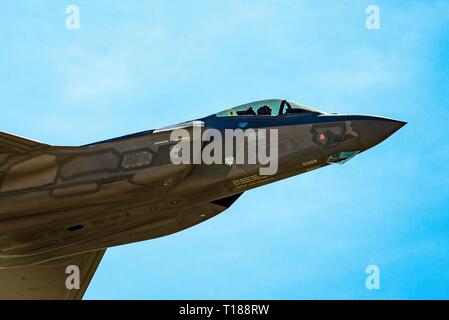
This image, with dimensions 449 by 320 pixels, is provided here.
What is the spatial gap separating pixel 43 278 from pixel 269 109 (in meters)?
11.4

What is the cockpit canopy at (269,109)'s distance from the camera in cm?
2327

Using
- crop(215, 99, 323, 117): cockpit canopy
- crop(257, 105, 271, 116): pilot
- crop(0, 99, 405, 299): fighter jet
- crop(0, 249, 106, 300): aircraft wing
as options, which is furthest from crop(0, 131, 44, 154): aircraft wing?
crop(0, 249, 106, 300): aircraft wing

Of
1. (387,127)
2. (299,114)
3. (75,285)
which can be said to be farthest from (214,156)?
(75,285)

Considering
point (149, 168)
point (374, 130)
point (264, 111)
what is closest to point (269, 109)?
point (264, 111)

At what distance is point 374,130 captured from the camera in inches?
877

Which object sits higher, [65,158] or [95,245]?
[65,158]

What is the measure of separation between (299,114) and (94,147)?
5.57m

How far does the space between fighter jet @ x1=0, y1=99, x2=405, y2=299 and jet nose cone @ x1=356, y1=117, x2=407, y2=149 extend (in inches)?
1.0

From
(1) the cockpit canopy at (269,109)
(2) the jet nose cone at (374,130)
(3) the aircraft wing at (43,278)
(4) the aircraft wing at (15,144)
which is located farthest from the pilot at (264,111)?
(3) the aircraft wing at (43,278)

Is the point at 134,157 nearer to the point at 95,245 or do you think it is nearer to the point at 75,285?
the point at 95,245

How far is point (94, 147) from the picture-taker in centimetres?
2291

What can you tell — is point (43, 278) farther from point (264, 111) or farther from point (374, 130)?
point (374, 130)

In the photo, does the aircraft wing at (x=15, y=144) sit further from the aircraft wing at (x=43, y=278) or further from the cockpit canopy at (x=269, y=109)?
the aircraft wing at (x=43, y=278)
